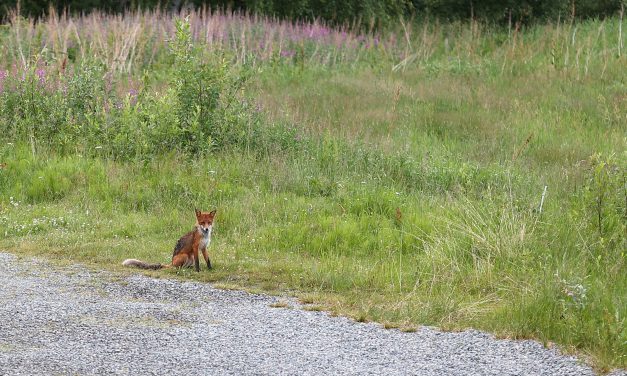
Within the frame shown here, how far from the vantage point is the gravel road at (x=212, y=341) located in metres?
6.62

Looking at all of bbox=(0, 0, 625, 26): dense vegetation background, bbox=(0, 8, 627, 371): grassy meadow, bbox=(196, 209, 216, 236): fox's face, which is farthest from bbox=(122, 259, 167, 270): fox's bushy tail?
bbox=(0, 0, 625, 26): dense vegetation background

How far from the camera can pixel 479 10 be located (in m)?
31.4

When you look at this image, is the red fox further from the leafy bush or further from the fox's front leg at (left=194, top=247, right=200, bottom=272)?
the leafy bush

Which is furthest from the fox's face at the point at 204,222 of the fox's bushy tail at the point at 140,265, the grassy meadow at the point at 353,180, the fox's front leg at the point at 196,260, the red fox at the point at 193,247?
the fox's bushy tail at the point at 140,265

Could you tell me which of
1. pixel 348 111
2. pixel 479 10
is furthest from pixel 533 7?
pixel 348 111

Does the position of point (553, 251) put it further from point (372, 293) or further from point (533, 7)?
point (533, 7)

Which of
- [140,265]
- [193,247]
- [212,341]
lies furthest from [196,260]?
[212,341]

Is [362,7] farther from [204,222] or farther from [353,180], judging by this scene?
[204,222]

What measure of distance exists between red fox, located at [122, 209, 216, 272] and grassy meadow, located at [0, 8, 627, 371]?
0.22 metres

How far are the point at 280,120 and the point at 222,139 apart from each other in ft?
5.21

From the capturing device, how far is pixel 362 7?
30.2 m

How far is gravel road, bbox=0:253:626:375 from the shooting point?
6.62m

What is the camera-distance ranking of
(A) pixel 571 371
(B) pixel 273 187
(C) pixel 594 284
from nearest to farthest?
(A) pixel 571 371 < (C) pixel 594 284 < (B) pixel 273 187

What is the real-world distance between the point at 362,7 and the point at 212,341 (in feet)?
79.2
